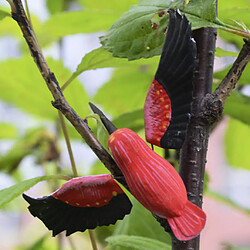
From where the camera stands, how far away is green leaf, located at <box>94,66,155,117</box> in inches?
19.9

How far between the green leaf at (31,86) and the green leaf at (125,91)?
0.17 ft

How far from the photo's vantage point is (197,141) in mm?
224

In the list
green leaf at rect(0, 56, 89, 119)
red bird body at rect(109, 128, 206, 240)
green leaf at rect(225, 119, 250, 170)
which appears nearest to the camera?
red bird body at rect(109, 128, 206, 240)

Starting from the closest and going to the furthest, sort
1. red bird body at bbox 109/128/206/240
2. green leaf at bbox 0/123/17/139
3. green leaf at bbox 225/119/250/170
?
red bird body at bbox 109/128/206/240, green leaf at bbox 225/119/250/170, green leaf at bbox 0/123/17/139

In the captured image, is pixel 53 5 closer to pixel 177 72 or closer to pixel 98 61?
pixel 98 61

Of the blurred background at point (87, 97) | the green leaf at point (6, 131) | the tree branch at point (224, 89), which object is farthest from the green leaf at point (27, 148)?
the tree branch at point (224, 89)

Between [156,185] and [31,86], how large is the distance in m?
0.35

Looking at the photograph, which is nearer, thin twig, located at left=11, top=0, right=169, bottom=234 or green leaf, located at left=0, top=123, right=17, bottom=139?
thin twig, located at left=11, top=0, right=169, bottom=234

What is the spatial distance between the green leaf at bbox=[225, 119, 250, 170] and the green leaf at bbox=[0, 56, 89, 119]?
0.79ft

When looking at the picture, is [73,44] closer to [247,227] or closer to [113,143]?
[113,143]

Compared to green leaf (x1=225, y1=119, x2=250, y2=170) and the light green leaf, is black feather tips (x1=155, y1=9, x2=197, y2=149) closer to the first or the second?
the light green leaf

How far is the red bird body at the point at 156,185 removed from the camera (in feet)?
0.62

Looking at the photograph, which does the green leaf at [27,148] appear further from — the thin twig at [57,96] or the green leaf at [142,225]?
the thin twig at [57,96]

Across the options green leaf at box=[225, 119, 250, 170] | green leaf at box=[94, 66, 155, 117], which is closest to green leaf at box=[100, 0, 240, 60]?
green leaf at box=[94, 66, 155, 117]
